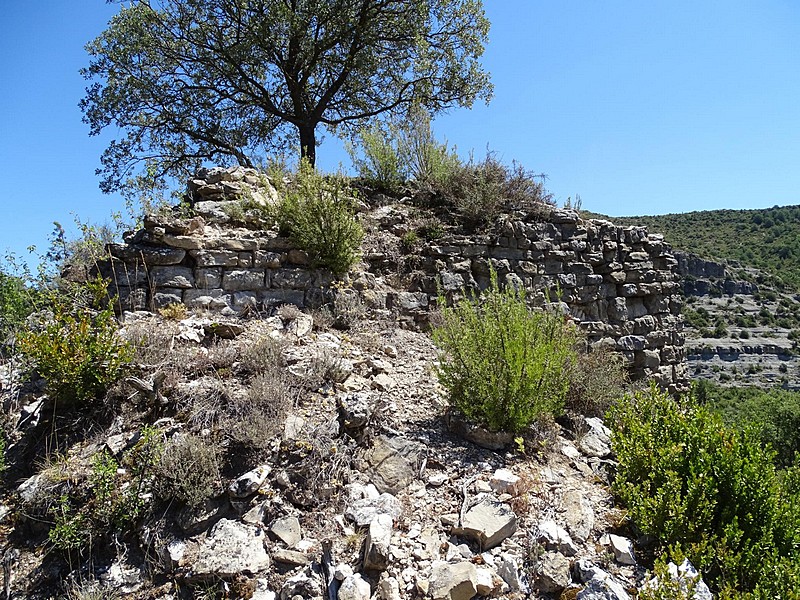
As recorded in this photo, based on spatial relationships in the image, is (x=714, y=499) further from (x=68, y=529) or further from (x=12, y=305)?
(x=12, y=305)

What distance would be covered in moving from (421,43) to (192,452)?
29.9 feet

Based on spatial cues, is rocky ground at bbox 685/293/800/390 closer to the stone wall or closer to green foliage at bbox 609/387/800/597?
the stone wall

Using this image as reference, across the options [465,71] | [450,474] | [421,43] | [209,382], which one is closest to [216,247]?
[209,382]

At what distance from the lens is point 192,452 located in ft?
11.2

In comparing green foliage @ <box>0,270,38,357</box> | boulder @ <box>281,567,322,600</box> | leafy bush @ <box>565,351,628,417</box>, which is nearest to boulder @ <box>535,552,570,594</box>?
boulder @ <box>281,567,322,600</box>

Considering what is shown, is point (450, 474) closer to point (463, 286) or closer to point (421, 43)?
point (463, 286)

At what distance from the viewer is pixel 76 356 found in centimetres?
397

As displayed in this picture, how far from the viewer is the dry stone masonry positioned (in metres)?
5.63

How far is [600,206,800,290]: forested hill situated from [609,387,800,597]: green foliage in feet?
100

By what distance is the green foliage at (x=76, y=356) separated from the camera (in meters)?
3.90

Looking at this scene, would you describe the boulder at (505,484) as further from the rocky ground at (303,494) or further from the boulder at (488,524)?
the boulder at (488,524)

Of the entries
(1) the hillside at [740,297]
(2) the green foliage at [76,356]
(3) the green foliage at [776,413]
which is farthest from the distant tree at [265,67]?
(1) the hillside at [740,297]

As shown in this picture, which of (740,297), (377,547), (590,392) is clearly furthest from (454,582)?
(740,297)

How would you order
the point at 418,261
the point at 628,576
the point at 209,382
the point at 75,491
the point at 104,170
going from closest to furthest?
the point at 628,576
the point at 75,491
the point at 209,382
the point at 418,261
the point at 104,170
